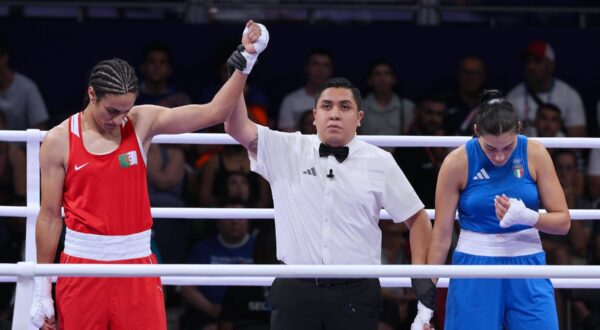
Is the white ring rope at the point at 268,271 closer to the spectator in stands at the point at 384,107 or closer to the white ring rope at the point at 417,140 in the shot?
the white ring rope at the point at 417,140

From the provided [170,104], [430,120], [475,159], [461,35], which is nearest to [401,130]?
[430,120]

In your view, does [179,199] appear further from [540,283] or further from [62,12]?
[540,283]

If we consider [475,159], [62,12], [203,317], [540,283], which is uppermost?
[62,12]

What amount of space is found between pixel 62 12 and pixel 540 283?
15.2 feet

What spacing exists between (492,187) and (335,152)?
23.0 inches

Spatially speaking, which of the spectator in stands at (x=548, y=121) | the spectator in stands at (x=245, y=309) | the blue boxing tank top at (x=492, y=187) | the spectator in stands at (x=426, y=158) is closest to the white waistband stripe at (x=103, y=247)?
the blue boxing tank top at (x=492, y=187)

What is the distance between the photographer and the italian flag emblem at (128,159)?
12.3ft

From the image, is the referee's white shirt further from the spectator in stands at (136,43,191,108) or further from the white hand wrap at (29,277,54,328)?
the spectator in stands at (136,43,191,108)

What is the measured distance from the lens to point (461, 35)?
7.43 metres

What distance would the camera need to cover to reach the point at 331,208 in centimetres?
392

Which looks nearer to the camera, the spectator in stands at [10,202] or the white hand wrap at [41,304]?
the white hand wrap at [41,304]

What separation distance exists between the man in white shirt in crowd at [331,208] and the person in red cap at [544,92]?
129 inches

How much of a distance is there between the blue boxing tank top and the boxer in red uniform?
93 cm

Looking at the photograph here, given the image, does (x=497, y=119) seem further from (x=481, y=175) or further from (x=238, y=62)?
(x=238, y=62)
